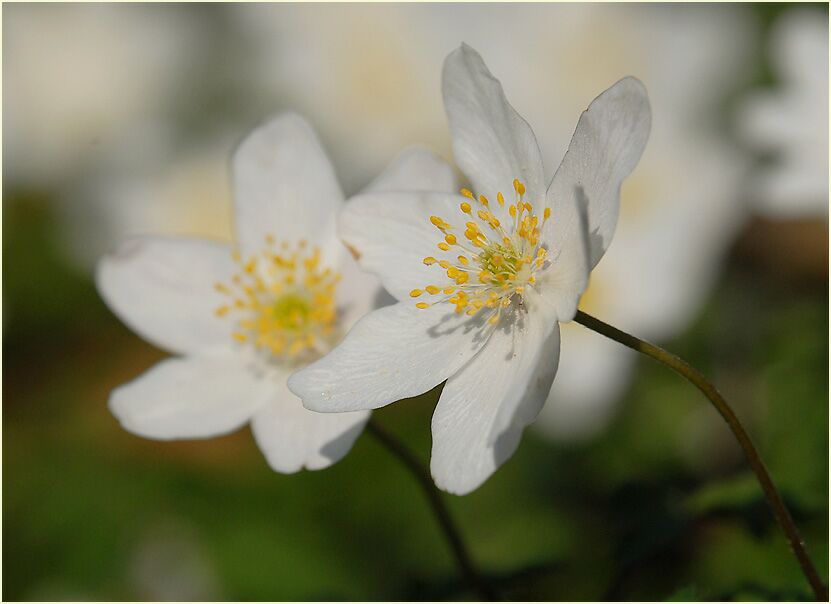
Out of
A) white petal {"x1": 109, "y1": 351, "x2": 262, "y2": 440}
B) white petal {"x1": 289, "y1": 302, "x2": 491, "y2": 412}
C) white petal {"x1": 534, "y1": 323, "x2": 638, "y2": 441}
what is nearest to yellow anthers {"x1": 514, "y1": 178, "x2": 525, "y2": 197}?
white petal {"x1": 289, "y1": 302, "x2": 491, "y2": 412}

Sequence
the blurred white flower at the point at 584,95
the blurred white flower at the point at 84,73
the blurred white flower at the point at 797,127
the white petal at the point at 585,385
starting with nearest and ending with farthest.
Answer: the blurred white flower at the point at 797,127
the white petal at the point at 585,385
the blurred white flower at the point at 584,95
the blurred white flower at the point at 84,73

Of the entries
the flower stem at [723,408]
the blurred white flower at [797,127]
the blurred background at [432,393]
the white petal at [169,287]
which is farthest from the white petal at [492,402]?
the blurred white flower at [797,127]

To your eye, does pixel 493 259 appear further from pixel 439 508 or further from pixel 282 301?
pixel 282 301

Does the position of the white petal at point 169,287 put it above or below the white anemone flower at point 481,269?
below

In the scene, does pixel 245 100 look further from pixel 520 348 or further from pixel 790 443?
pixel 520 348

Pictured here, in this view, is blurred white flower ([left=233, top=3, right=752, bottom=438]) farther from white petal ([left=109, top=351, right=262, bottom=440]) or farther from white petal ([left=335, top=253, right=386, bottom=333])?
white petal ([left=109, top=351, right=262, bottom=440])

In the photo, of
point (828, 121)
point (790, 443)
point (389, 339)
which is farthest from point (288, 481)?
point (828, 121)

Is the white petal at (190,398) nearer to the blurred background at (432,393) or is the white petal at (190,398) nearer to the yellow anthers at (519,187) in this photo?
the blurred background at (432,393)
